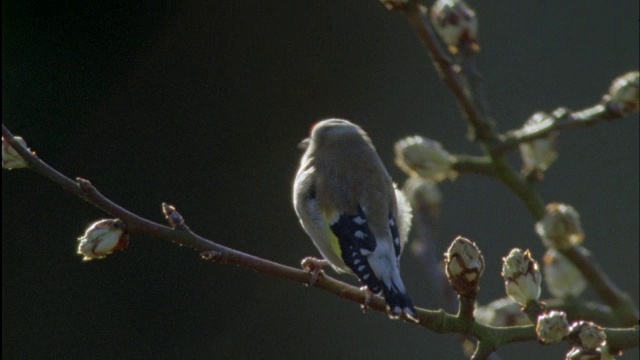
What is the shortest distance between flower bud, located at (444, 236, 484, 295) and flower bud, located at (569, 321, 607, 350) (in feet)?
0.59

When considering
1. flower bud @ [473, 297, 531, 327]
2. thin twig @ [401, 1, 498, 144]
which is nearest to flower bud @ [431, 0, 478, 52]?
thin twig @ [401, 1, 498, 144]

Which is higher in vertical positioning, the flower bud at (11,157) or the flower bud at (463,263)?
the flower bud at (11,157)

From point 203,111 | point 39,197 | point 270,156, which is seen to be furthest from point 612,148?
point 39,197

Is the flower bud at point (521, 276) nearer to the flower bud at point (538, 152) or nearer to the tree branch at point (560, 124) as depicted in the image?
the tree branch at point (560, 124)

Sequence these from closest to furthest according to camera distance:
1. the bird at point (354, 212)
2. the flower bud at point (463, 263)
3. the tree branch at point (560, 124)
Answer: the flower bud at point (463, 263), the tree branch at point (560, 124), the bird at point (354, 212)

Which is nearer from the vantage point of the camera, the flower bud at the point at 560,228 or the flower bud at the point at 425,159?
the flower bud at the point at 560,228

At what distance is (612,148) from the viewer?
5121mm

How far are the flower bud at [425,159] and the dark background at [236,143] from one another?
3.17 m

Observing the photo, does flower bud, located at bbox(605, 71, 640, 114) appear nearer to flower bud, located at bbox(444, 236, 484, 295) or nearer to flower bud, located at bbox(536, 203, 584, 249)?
flower bud, located at bbox(536, 203, 584, 249)

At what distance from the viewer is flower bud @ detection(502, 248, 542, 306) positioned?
147 centimetres

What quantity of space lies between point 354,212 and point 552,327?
54.1 inches

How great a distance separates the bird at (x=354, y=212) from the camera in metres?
2.49

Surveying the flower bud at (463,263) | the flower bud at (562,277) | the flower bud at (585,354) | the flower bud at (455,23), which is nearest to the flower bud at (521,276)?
the flower bud at (463,263)

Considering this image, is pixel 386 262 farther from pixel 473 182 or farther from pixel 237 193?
pixel 237 193
